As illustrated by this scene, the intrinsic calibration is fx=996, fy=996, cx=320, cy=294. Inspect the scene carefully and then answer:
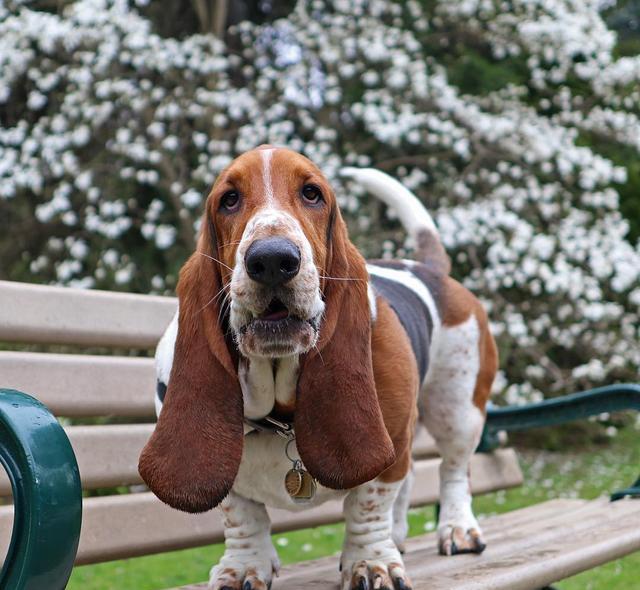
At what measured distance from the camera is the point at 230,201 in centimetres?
222

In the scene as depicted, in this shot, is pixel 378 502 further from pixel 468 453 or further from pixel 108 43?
pixel 108 43

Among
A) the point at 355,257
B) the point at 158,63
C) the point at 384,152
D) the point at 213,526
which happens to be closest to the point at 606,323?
the point at 384,152

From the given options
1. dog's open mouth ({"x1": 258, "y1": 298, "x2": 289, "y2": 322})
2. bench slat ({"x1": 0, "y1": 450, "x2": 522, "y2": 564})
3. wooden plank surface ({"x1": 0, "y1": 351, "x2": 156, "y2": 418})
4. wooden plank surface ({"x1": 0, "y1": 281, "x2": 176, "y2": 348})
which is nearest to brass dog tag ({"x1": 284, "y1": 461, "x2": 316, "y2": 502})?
dog's open mouth ({"x1": 258, "y1": 298, "x2": 289, "y2": 322})

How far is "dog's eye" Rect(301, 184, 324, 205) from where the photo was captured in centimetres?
223

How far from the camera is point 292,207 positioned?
2.15m

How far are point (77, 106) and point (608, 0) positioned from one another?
737 cm

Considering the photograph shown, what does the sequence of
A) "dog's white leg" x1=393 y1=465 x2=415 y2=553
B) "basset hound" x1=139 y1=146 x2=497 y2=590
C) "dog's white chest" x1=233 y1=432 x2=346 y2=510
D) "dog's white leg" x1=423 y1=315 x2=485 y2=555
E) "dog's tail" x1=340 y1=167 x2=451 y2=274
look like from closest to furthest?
"basset hound" x1=139 y1=146 x2=497 y2=590 < "dog's white chest" x1=233 y1=432 x2=346 y2=510 < "dog's white leg" x1=393 y1=465 x2=415 y2=553 < "dog's white leg" x1=423 y1=315 x2=485 y2=555 < "dog's tail" x1=340 y1=167 x2=451 y2=274

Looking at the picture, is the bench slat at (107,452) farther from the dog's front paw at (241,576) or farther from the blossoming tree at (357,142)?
the blossoming tree at (357,142)

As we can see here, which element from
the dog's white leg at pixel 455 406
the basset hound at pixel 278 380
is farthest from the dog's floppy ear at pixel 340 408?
the dog's white leg at pixel 455 406

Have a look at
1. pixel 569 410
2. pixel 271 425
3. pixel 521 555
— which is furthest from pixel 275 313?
pixel 569 410

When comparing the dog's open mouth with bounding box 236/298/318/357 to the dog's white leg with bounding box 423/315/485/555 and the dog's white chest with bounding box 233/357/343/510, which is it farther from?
the dog's white leg with bounding box 423/315/485/555

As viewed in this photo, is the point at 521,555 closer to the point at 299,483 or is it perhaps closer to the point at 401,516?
the point at 401,516

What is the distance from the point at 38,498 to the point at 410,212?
2346mm

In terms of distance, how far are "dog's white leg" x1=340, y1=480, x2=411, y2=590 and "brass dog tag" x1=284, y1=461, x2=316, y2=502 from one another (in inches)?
6.9
